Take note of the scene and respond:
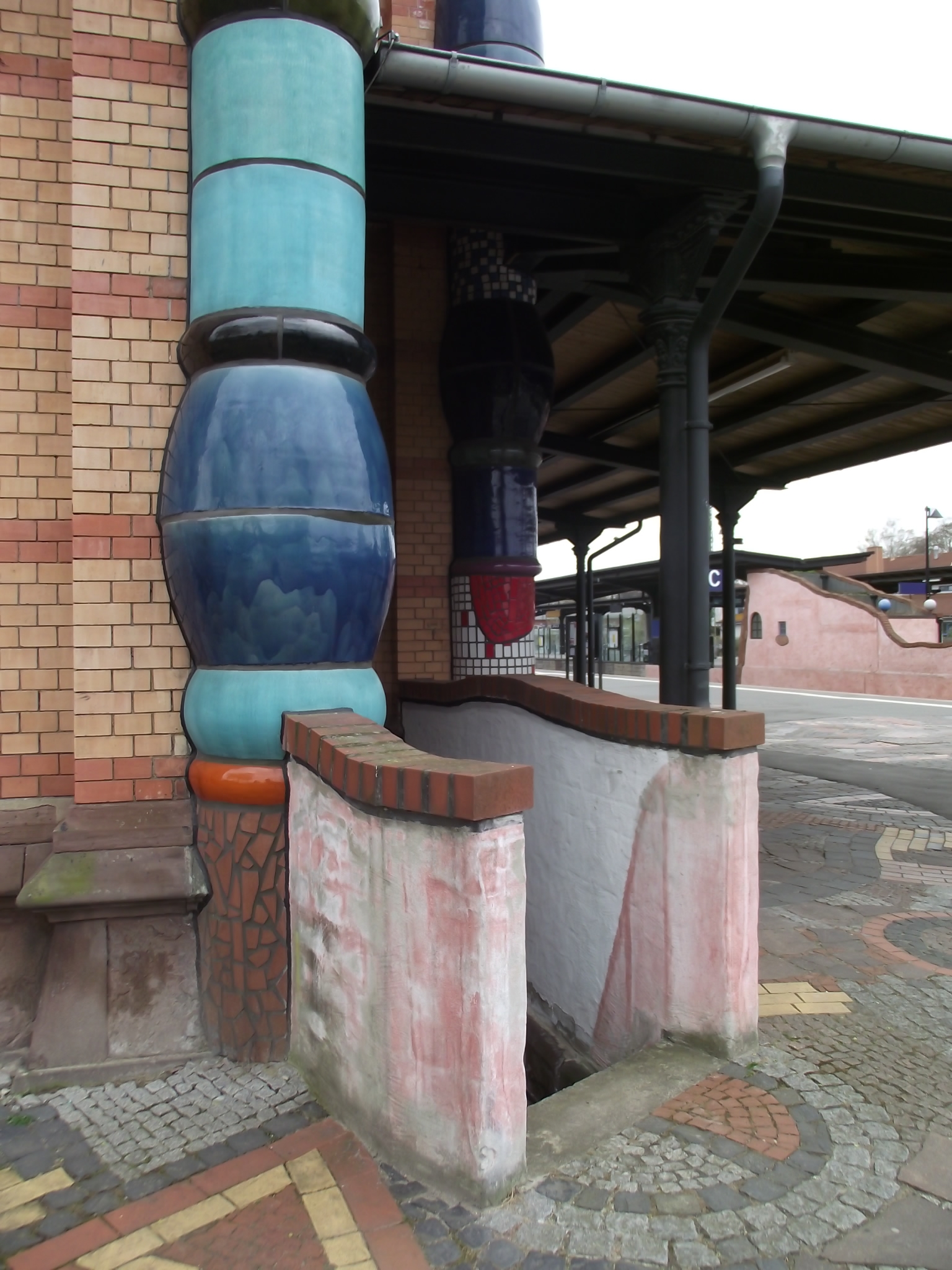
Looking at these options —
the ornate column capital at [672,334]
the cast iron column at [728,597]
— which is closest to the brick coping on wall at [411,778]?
the ornate column capital at [672,334]

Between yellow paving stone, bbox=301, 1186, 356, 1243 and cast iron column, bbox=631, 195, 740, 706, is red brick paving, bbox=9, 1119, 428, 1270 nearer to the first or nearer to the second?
yellow paving stone, bbox=301, 1186, 356, 1243

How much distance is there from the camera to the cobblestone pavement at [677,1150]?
6.65 feet

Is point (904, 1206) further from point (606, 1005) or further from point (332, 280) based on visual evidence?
point (332, 280)

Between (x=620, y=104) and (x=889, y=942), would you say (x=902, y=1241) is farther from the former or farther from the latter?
(x=620, y=104)

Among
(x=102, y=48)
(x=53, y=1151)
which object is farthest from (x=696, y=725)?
(x=102, y=48)

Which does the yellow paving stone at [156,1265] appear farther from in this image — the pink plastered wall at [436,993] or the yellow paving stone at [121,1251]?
the pink plastered wall at [436,993]

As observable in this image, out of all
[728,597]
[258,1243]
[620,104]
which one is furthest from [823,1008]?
[728,597]

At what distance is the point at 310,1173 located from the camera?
7.46ft

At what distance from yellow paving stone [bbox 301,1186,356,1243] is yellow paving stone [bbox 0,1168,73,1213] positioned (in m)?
0.69

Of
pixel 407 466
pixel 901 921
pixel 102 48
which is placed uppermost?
pixel 102 48

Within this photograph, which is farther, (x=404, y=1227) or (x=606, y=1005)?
(x=606, y=1005)

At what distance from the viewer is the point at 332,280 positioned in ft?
10.1

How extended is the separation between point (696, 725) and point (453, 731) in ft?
7.77

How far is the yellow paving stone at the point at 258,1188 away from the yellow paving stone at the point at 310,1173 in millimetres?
25
